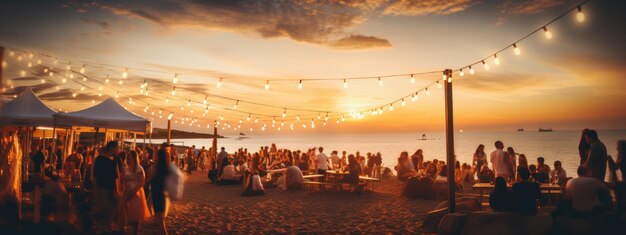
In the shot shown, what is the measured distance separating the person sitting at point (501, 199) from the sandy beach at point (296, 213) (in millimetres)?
1462

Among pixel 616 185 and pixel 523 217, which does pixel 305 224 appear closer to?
pixel 523 217

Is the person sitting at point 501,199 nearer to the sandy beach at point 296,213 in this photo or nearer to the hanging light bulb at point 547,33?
the sandy beach at point 296,213

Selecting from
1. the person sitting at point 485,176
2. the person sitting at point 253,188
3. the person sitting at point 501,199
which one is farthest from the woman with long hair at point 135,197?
the person sitting at point 485,176

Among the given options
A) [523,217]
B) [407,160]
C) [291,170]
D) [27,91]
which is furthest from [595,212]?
[27,91]

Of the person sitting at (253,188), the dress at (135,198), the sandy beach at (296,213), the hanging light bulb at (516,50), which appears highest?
the hanging light bulb at (516,50)

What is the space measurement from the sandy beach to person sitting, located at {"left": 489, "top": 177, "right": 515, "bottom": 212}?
4.80 feet

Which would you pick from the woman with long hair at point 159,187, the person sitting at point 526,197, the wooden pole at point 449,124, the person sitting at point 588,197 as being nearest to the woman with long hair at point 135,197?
the woman with long hair at point 159,187

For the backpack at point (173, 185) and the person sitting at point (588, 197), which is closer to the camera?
the backpack at point (173, 185)

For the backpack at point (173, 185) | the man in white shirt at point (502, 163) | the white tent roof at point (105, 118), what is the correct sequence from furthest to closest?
the white tent roof at point (105, 118), the man in white shirt at point (502, 163), the backpack at point (173, 185)

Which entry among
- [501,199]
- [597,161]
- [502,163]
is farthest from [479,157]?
[501,199]

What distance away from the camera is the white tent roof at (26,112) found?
10185 mm

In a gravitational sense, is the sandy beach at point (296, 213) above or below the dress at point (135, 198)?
below

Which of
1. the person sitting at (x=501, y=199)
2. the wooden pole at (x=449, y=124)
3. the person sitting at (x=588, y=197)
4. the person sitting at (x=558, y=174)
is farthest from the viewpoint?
the person sitting at (x=558, y=174)

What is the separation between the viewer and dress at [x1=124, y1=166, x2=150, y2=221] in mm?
5781
